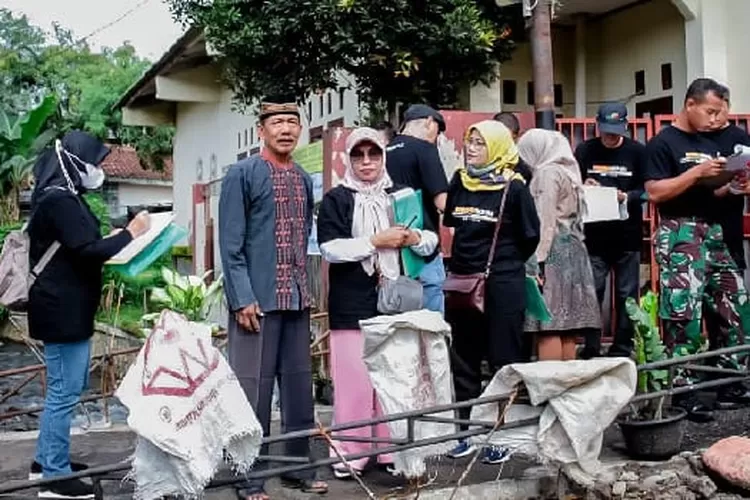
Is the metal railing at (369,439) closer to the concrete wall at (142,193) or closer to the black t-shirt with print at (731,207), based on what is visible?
the black t-shirt with print at (731,207)

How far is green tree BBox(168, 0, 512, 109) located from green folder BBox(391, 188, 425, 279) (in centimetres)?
432

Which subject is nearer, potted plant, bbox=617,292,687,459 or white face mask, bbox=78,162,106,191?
white face mask, bbox=78,162,106,191

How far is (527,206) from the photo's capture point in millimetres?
4773

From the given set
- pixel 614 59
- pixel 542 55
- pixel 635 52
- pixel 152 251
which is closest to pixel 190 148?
pixel 614 59

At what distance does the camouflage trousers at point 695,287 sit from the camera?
5379 mm

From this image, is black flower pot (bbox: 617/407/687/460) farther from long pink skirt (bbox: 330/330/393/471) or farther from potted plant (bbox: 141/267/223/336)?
potted plant (bbox: 141/267/223/336)

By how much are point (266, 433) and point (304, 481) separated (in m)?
0.31

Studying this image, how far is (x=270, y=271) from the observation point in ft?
14.1

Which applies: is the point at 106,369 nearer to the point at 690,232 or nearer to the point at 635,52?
the point at 690,232

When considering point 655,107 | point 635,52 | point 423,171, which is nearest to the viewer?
point 423,171

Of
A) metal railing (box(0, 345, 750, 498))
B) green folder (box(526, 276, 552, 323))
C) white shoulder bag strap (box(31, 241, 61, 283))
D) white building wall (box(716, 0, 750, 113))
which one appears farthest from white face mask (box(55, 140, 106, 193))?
white building wall (box(716, 0, 750, 113))

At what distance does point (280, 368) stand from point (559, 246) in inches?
68.3

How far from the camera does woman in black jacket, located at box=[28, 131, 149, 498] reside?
424 cm

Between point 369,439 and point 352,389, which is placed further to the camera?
point 352,389
